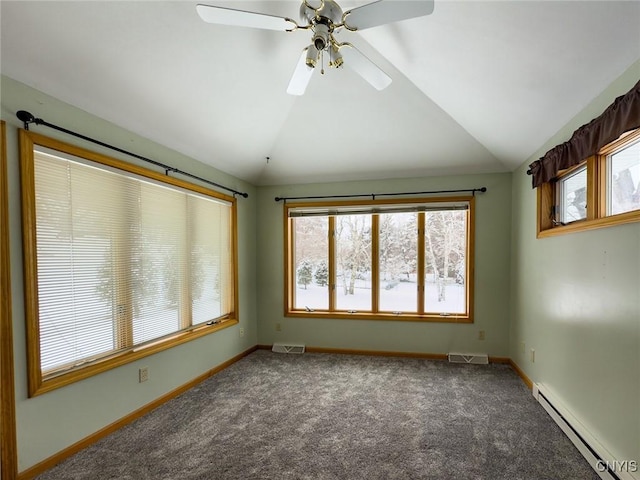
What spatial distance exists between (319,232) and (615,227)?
3018 mm

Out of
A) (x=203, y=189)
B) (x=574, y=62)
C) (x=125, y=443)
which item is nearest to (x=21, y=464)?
(x=125, y=443)

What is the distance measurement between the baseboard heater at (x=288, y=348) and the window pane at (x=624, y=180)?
3.48 m

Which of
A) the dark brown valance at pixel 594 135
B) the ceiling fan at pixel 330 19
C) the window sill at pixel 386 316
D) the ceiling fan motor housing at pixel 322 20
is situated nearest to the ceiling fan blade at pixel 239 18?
the ceiling fan at pixel 330 19

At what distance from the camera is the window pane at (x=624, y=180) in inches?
67.4

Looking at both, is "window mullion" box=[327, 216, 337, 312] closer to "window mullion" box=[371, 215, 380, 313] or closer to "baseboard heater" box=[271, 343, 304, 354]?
"window mullion" box=[371, 215, 380, 313]

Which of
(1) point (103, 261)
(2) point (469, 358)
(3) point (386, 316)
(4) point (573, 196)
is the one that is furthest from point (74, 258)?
(2) point (469, 358)

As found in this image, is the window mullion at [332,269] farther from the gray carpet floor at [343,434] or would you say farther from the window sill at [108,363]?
the window sill at [108,363]

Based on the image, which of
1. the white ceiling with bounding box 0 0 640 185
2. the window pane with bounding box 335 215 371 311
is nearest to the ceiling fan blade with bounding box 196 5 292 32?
the white ceiling with bounding box 0 0 640 185

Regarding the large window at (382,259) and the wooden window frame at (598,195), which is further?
the large window at (382,259)

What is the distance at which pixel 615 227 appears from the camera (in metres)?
1.77

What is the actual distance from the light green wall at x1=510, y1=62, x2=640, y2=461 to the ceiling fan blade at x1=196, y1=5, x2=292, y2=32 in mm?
1890

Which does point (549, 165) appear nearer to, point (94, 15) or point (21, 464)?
point (94, 15)

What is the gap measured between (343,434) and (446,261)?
97.0 inches

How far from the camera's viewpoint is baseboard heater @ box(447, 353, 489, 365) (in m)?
3.62
